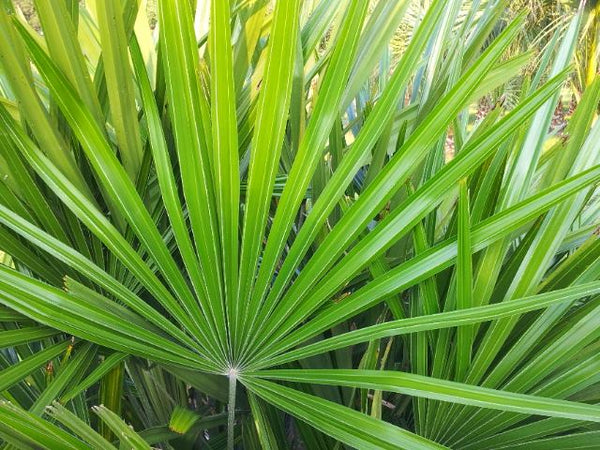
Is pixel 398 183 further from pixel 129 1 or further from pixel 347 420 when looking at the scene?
pixel 129 1

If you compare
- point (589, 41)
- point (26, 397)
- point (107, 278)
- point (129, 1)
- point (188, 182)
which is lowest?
point (26, 397)

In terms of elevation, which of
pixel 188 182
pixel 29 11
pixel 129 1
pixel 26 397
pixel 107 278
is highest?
pixel 29 11

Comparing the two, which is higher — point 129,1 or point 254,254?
point 129,1

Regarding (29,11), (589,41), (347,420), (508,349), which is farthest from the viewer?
(29,11)

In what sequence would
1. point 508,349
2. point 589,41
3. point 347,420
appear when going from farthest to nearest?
point 589,41 < point 508,349 < point 347,420

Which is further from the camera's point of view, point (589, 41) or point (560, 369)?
point (589, 41)

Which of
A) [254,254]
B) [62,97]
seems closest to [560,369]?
[254,254]

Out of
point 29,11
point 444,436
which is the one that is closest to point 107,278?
point 444,436

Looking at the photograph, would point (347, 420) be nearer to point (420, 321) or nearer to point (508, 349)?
point (420, 321)

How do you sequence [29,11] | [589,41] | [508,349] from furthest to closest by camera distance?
[29,11]
[589,41]
[508,349]
